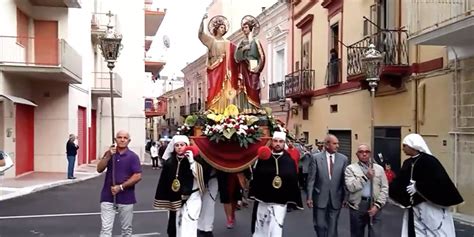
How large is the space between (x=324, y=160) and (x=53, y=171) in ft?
54.9

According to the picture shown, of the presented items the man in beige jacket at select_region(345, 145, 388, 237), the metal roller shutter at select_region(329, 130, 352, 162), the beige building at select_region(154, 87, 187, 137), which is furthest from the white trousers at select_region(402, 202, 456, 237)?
the beige building at select_region(154, 87, 187, 137)

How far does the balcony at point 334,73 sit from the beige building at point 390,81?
4 cm

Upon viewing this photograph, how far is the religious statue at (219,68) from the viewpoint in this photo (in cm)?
1053

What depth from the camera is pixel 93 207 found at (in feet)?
44.4

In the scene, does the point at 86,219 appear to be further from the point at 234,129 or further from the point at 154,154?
the point at 154,154

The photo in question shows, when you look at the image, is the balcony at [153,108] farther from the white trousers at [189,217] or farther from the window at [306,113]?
the white trousers at [189,217]

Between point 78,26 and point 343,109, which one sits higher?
point 78,26

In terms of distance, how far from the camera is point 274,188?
7703 millimetres

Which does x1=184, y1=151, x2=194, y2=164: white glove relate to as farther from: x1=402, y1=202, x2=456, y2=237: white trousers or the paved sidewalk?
the paved sidewalk

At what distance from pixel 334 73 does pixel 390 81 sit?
17.5ft

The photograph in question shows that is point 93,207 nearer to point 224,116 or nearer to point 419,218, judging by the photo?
point 224,116

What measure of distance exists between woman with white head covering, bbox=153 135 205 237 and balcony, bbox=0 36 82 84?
1226 cm

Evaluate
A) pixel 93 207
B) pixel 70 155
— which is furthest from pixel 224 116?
pixel 70 155

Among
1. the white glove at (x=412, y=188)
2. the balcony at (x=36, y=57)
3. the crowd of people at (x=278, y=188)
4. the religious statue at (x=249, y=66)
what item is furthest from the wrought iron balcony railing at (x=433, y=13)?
the balcony at (x=36, y=57)
